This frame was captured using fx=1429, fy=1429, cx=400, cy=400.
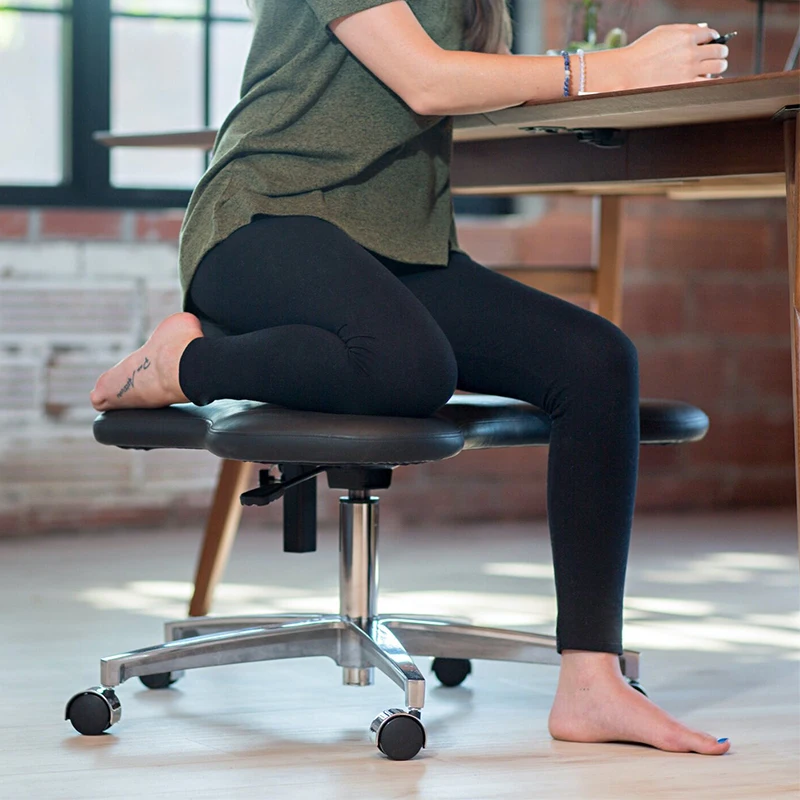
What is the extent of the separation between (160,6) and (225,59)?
0.61 ft

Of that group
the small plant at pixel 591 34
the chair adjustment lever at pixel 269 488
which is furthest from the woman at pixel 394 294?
the small plant at pixel 591 34

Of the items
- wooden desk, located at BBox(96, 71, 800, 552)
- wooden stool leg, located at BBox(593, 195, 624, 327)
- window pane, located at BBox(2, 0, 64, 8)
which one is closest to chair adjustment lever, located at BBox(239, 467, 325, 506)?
wooden desk, located at BBox(96, 71, 800, 552)

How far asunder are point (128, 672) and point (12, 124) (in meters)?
1.92

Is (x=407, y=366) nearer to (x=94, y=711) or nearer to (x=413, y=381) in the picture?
(x=413, y=381)

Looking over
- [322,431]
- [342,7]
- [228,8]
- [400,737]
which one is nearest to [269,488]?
[322,431]

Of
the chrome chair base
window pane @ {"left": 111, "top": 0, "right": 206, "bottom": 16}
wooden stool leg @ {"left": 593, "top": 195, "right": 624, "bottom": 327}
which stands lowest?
the chrome chair base

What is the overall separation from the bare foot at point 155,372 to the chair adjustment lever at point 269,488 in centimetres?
12

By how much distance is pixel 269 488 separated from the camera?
4.97ft

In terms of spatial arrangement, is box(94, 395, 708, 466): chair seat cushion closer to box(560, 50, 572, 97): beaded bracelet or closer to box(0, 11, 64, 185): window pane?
box(560, 50, 572, 97): beaded bracelet

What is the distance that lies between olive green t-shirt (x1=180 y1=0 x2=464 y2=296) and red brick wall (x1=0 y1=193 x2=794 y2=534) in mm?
1525

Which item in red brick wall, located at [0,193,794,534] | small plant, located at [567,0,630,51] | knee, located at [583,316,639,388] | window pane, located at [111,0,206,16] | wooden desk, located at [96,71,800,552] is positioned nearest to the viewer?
wooden desk, located at [96,71,800,552]

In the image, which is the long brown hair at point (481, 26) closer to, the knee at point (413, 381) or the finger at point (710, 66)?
the finger at point (710, 66)

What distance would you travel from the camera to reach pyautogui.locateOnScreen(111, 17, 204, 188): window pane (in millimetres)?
3205

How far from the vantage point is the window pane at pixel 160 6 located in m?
3.17
